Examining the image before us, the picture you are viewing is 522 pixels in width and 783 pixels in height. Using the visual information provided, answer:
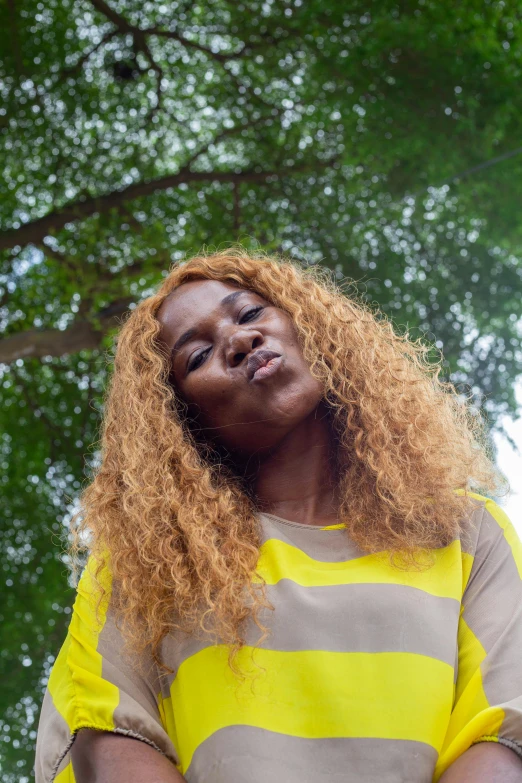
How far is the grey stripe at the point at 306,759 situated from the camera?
4.75 feet

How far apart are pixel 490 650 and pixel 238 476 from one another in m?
0.65

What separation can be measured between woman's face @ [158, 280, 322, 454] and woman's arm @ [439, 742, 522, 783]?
73cm

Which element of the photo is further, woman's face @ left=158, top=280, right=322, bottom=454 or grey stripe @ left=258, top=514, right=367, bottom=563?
woman's face @ left=158, top=280, right=322, bottom=454

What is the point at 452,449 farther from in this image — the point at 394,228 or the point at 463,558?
the point at 394,228

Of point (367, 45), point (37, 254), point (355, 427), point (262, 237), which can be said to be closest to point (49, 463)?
point (37, 254)

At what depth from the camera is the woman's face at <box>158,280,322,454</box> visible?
6.20 feet

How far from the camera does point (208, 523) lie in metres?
1.82

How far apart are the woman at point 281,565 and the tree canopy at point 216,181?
14.3 feet

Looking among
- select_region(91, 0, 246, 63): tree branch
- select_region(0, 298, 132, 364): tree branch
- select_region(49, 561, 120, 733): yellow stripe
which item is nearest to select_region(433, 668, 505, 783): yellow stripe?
select_region(49, 561, 120, 733): yellow stripe

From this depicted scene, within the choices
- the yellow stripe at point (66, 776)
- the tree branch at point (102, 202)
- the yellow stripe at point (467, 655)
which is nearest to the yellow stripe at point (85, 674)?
the yellow stripe at point (66, 776)

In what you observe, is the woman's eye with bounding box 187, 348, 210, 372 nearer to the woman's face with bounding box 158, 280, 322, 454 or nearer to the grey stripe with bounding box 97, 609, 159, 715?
the woman's face with bounding box 158, 280, 322, 454

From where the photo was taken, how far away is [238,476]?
1.99 meters

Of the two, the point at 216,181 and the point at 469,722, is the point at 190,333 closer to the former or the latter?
the point at 469,722

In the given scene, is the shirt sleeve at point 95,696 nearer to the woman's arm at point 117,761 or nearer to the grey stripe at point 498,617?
the woman's arm at point 117,761
